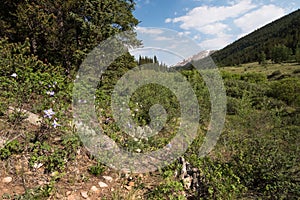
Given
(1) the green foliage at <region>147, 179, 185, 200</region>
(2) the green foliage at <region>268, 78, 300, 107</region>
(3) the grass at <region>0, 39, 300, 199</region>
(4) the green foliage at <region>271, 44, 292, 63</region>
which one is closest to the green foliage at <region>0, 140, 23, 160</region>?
(3) the grass at <region>0, 39, 300, 199</region>

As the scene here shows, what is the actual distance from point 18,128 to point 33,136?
0.29m

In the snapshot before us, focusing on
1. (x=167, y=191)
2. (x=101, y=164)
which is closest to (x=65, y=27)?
(x=101, y=164)

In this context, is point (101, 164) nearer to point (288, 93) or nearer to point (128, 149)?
point (128, 149)

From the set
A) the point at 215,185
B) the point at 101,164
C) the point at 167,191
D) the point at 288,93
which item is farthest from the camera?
the point at 288,93

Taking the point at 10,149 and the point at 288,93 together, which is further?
the point at 288,93

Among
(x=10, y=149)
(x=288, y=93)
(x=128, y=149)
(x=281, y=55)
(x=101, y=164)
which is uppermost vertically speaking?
(x=281, y=55)

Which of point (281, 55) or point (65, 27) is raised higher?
point (281, 55)

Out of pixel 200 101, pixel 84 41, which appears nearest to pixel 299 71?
pixel 200 101

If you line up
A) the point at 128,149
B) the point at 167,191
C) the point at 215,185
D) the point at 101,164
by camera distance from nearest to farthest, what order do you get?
the point at 167,191, the point at 215,185, the point at 101,164, the point at 128,149

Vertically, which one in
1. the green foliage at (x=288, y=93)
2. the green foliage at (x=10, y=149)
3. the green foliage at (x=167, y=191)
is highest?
the green foliage at (x=288, y=93)

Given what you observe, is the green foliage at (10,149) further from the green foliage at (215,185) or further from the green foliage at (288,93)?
the green foliage at (288,93)

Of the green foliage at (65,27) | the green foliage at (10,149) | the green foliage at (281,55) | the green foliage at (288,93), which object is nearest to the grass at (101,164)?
the green foliage at (10,149)

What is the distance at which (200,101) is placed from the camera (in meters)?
7.14

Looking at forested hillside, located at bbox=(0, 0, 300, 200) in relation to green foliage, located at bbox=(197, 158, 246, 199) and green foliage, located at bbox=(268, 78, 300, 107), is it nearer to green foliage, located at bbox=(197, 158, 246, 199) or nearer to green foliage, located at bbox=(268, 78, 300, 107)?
green foliage, located at bbox=(197, 158, 246, 199)
